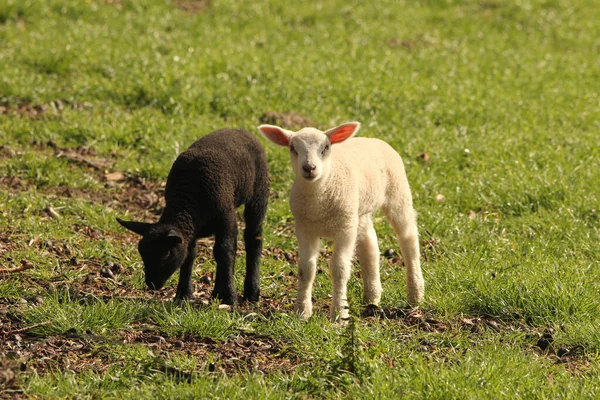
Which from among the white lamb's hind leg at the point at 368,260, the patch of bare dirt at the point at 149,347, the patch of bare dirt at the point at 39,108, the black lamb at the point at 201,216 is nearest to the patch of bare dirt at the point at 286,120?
the patch of bare dirt at the point at 39,108

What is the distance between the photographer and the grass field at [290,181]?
553cm

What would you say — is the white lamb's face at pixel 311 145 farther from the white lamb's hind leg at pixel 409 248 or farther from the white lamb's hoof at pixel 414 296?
the white lamb's hoof at pixel 414 296

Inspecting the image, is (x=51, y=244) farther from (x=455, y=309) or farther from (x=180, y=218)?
(x=455, y=309)

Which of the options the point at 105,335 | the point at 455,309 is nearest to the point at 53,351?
the point at 105,335

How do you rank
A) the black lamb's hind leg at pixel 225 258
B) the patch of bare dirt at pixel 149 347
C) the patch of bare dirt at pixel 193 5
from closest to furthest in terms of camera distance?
the patch of bare dirt at pixel 149 347 → the black lamb's hind leg at pixel 225 258 → the patch of bare dirt at pixel 193 5

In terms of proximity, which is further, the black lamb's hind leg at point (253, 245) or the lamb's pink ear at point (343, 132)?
the black lamb's hind leg at point (253, 245)

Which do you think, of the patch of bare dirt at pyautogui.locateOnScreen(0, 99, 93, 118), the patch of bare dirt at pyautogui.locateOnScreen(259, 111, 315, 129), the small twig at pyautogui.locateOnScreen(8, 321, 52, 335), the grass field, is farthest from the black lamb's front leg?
the patch of bare dirt at pyautogui.locateOnScreen(0, 99, 93, 118)

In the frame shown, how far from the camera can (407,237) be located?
7039 millimetres

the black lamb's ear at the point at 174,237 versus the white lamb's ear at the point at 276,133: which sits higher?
the white lamb's ear at the point at 276,133

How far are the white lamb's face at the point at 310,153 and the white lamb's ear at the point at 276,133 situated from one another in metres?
0.12

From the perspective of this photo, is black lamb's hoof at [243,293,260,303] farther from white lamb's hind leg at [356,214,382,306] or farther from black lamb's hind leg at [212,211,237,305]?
white lamb's hind leg at [356,214,382,306]

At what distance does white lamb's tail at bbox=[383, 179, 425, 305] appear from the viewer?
6.94 m

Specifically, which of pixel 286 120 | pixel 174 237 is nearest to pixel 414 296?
pixel 174 237

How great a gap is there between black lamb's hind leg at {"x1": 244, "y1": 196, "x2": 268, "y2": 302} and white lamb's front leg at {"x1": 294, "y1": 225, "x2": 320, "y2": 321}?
23.1 inches
